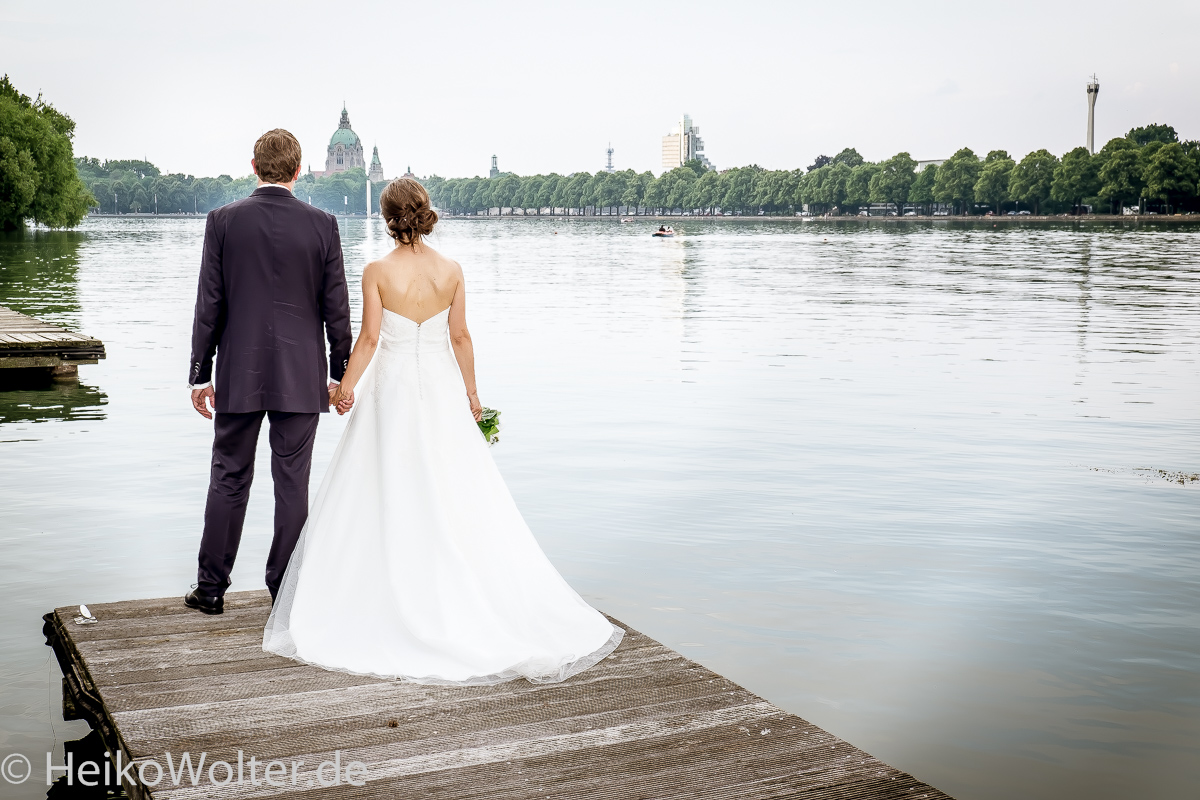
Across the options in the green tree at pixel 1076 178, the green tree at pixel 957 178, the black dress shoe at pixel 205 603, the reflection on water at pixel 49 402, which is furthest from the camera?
the green tree at pixel 957 178

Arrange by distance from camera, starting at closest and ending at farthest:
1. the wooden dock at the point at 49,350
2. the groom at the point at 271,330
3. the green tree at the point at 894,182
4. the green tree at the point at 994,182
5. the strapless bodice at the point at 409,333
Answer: the groom at the point at 271,330 < the strapless bodice at the point at 409,333 < the wooden dock at the point at 49,350 < the green tree at the point at 994,182 < the green tree at the point at 894,182

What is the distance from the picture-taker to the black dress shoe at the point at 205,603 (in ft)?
20.4

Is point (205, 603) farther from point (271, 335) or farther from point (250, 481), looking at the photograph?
point (271, 335)

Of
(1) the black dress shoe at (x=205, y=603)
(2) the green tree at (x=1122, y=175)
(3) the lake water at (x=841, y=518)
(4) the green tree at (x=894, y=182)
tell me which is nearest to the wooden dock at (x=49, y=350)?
(3) the lake water at (x=841, y=518)

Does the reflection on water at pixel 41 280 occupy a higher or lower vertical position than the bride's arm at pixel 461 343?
lower

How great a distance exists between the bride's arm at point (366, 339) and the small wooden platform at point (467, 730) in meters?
1.25

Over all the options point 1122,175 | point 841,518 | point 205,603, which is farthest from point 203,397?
point 1122,175

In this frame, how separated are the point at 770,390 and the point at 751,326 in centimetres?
1071

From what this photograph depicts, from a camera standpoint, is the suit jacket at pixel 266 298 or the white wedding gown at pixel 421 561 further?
the suit jacket at pixel 266 298

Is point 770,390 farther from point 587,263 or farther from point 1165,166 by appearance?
point 1165,166

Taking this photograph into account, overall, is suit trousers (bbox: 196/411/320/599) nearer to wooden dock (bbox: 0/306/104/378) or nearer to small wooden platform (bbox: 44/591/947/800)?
small wooden platform (bbox: 44/591/947/800)

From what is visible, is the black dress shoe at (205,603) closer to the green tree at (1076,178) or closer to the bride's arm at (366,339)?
the bride's arm at (366,339)

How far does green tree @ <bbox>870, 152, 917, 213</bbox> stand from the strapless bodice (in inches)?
7763

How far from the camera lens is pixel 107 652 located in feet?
18.3
